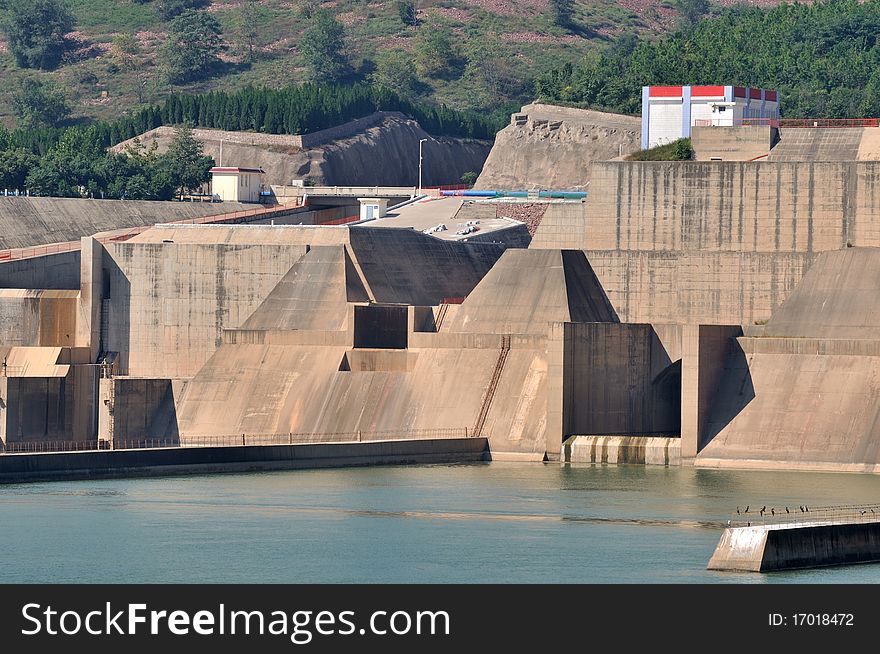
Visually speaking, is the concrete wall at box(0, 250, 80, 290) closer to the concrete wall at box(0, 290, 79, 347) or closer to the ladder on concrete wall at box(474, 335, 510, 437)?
the concrete wall at box(0, 290, 79, 347)

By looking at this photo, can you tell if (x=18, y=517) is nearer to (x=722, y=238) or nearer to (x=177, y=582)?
(x=177, y=582)

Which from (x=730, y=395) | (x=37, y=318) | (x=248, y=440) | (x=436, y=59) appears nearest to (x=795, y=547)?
(x=730, y=395)

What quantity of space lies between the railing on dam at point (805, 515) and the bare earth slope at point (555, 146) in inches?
2647

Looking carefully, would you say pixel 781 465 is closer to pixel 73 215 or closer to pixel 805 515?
pixel 805 515

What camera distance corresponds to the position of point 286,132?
480 ft

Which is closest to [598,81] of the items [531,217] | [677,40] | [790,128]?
[677,40]

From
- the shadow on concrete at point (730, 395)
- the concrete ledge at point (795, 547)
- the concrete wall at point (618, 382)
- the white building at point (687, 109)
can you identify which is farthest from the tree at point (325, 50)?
the concrete ledge at point (795, 547)

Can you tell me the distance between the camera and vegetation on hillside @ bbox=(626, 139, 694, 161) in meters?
101

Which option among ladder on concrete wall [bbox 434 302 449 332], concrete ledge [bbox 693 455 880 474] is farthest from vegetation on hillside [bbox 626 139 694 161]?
concrete ledge [bbox 693 455 880 474]

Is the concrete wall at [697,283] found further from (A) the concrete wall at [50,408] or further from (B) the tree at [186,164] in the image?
(B) the tree at [186,164]

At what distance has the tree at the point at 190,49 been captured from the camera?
189 m

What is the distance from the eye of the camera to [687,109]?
4424 inches

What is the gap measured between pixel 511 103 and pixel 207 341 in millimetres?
87707

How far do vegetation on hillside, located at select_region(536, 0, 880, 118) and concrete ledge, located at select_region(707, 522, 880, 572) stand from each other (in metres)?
79.8
